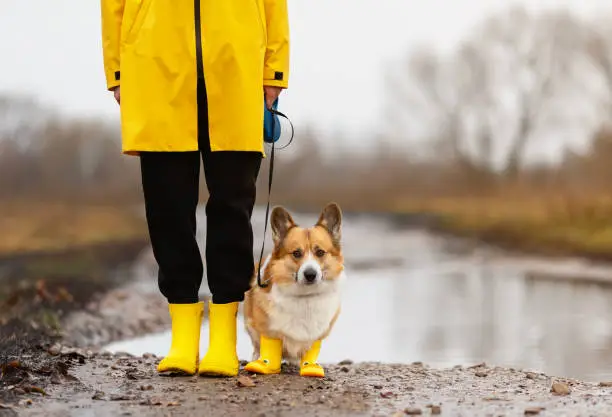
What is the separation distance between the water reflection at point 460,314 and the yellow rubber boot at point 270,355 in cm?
30

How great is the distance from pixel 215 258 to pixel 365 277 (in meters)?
5.86

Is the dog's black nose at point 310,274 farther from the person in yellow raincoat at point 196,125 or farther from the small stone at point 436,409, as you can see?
the small stone at point 436,409

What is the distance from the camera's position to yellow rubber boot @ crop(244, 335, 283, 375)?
11.3 ft

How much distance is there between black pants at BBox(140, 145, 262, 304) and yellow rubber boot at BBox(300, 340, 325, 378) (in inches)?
14.8

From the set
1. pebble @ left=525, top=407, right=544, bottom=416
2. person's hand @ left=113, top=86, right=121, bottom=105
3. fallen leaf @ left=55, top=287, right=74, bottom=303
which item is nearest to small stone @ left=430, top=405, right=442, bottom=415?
pebble @ left=525, top=407, right=544, bottom=416

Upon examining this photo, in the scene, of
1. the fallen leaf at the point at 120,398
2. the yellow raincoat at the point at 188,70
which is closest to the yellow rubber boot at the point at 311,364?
the fallen leaf at the point at 120,398

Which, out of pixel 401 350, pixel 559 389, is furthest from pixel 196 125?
pixel 401 350

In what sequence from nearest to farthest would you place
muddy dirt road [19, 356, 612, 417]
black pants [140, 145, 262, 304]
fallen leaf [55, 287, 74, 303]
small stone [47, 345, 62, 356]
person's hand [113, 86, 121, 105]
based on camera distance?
muddy dirt road [19, 356, 612, 417] < black pants [140, 145, 262, 304] < person's hand [113, 86, 121, 105] < small stone [47, 345, 62, 356] < fallen leaf [55, 287, 74, 303]

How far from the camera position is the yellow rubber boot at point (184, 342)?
3340 millimetres

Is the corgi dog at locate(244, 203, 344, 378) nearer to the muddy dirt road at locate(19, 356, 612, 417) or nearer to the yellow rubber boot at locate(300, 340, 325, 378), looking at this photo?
the yellow rubber boot at locate(300, 340, 325, 378)

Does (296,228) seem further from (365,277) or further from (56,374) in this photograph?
(365,277)

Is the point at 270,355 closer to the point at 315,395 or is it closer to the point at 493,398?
the point at 315,395

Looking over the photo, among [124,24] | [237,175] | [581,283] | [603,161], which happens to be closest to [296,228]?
[237,175]

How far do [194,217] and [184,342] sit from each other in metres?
0.49
